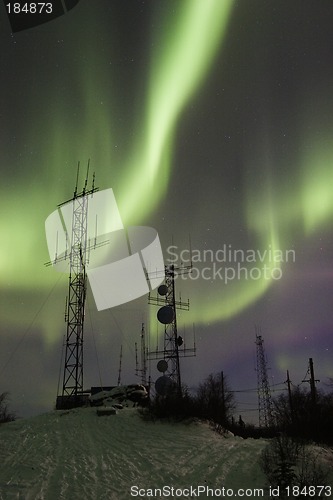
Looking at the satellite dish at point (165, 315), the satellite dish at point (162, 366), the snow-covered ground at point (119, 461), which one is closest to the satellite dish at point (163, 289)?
the satellite dish at point (165, 315)

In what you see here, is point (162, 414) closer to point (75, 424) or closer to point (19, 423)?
point (75, 424)

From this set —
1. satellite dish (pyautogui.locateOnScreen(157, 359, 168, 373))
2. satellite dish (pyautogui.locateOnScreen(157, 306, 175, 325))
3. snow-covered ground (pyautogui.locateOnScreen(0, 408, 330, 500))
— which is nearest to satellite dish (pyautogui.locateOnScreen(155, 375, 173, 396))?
satellite dish (pyautogui.locateOnScreen(157, 359, 168, 373))

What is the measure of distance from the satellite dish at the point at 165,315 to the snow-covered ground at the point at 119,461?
10909 millimetres

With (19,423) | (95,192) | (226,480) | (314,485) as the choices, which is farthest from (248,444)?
(95,192)

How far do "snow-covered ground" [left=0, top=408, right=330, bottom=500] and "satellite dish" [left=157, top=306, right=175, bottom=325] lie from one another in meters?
10.9

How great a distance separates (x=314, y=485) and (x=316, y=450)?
186 inches

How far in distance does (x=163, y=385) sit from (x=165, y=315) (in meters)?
5.68

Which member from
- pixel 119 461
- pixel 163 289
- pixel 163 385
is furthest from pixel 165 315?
pixel 119 461

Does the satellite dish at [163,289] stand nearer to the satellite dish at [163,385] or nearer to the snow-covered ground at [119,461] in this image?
the satellite dish at [163,385]

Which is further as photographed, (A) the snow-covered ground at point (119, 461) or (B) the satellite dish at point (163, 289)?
(B) the satellite dish at point (163, 289)

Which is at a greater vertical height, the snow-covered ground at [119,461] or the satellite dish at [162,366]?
the satellite dish at [162,366]

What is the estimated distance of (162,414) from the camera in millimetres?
24438

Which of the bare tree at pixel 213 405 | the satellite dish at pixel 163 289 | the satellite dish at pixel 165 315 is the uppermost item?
the satellite dish at pixel 163 289

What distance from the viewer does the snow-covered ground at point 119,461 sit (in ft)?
41.2
